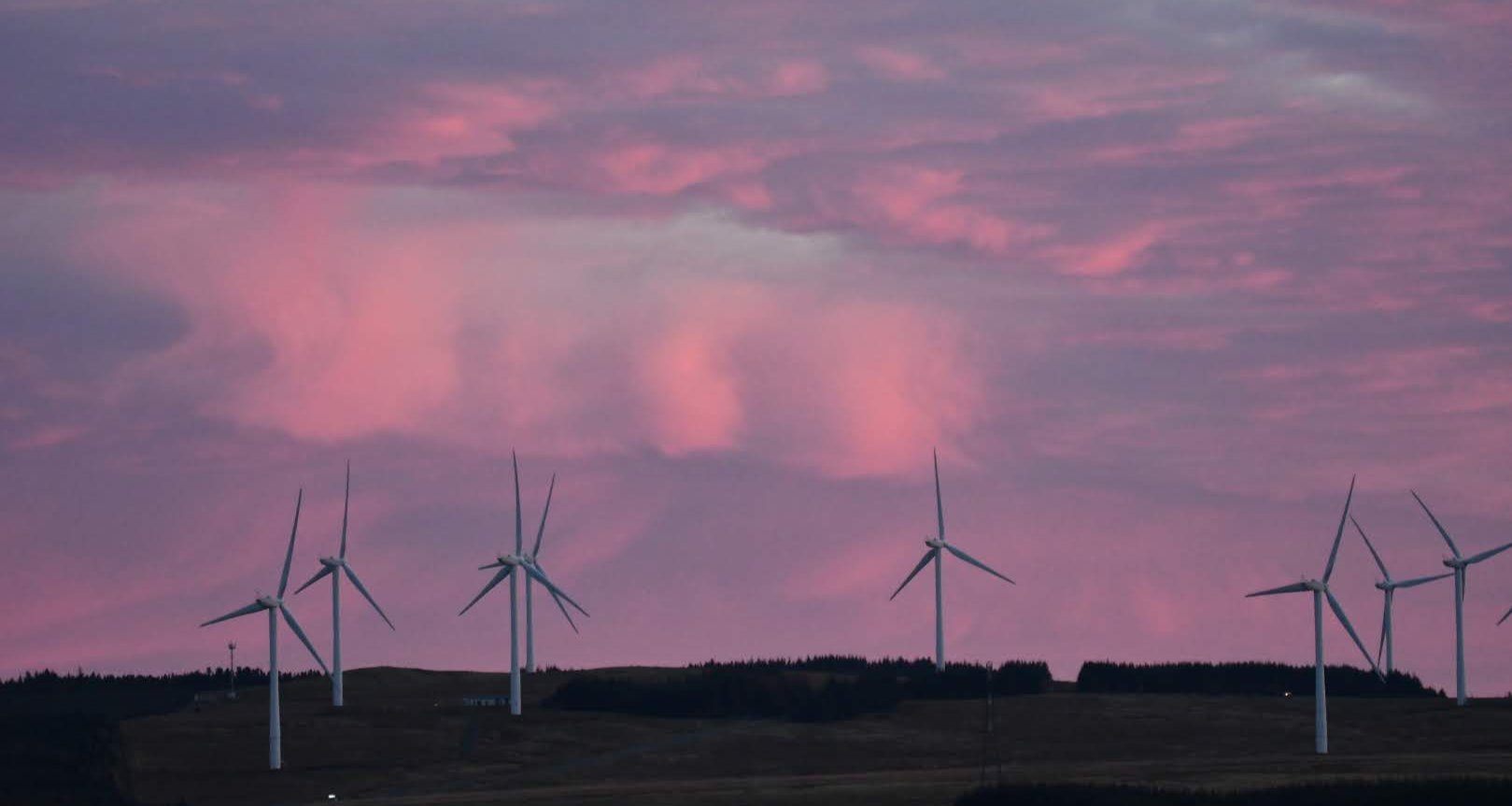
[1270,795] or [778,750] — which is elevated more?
[778,750]

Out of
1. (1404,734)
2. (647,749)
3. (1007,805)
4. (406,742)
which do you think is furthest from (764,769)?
(1404,734)

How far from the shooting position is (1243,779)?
128875mm

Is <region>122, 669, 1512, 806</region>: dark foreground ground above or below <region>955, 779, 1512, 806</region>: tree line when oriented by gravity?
above

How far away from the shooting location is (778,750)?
163625 mm

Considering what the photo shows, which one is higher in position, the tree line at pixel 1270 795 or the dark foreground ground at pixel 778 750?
the dark foreground ground at pixel 778 750

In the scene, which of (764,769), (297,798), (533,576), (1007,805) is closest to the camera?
(1007,805)

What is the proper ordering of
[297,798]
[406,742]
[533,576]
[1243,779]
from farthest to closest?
[533,576]
[406,742]
[297,798]
[1243,779]

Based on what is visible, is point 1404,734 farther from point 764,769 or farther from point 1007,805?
point 1007,805

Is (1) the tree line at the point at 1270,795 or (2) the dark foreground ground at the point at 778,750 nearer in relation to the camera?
(1) the tree line at the point at 1270,795

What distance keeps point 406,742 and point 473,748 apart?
445 centimetres

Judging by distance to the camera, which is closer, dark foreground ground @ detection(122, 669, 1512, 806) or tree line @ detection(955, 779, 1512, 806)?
tree line @ detection(955, 779, 1512, 806)

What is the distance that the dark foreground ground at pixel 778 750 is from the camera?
437 feet

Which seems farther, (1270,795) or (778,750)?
(778,750)

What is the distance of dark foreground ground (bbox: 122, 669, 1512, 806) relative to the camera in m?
133
